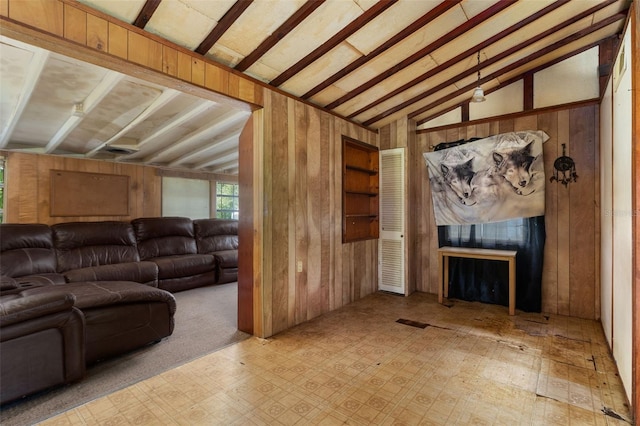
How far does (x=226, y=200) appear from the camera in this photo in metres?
7.36

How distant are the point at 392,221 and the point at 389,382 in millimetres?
2492

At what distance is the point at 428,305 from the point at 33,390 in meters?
3.69

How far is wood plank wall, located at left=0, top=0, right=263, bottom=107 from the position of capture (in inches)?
60.2

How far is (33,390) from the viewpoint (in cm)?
178

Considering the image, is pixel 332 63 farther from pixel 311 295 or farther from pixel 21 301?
pixel 21 301

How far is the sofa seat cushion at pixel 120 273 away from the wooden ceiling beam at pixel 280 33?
3.20 m

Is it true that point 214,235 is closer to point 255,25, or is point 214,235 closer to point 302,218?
point 302,218

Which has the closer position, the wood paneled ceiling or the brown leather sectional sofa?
the brown leather sectional sofa

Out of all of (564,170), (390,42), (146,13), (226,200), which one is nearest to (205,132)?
(146,13)

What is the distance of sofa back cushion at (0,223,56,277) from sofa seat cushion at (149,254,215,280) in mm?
1262

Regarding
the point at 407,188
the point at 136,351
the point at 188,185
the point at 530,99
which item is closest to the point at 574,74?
the point at 530,99

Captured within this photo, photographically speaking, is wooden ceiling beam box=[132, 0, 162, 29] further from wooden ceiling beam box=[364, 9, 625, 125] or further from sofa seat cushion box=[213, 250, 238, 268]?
sofa seat cushion box=[213, 250, 238, 268]

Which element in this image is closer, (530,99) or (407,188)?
(530,99)

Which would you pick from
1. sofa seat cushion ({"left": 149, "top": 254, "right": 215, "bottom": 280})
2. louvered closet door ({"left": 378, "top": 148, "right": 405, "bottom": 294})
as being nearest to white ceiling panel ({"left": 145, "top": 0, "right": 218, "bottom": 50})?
louvered closet door ({"left": 378, "top": 148, "right": 405, "bottom": 294})
